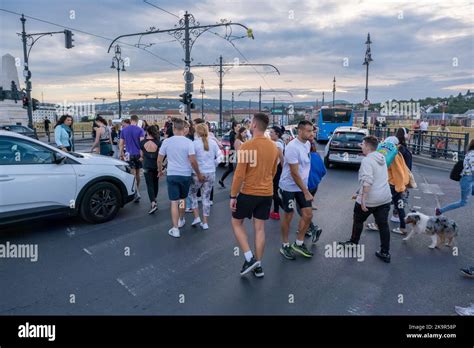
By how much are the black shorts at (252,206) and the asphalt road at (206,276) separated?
2.49 feet

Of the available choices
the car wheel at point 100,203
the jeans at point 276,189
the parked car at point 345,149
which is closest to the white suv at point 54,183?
the car wheel at point 100,203

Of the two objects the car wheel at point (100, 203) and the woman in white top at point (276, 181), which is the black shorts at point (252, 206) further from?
the car wheel at point (100, 203)

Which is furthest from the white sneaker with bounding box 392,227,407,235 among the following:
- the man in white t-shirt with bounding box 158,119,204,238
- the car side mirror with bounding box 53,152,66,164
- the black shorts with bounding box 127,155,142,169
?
the car side mirror with bounding box 53,152,66,164

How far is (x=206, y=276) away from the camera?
4.02 meters

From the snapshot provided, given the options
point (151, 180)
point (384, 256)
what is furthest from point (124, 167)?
point (384, 256)

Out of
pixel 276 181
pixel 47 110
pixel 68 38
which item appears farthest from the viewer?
pixel 47 110

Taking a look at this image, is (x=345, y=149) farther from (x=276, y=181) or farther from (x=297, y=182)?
(x=297, y=182)

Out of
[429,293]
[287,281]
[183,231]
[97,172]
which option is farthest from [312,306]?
[97,172]

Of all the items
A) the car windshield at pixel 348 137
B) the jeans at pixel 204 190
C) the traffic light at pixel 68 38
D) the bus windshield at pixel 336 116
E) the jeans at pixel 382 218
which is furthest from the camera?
the bus windshield at pixel 336 116

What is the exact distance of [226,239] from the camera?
17.4 feet

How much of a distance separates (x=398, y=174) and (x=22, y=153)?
19.7 feet

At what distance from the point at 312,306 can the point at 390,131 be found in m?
21.1

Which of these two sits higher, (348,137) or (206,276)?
(348,137)

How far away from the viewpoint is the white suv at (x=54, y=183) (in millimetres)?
4926
